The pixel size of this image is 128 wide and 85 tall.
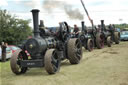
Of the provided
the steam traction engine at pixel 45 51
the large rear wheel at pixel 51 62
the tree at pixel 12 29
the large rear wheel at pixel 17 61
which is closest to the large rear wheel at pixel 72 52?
the steam traction engine at pixel 45 51

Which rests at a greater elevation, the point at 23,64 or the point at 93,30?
the point at 93,30

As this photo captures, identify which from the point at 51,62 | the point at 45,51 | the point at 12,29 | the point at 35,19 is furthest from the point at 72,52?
the point at 12,29

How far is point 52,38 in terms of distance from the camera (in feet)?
23.7

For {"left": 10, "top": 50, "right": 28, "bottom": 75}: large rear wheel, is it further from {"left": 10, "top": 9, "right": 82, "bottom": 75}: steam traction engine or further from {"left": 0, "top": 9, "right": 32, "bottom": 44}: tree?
{"left": 0, "top": 9, "right": 32, "bottom": 44}: tree

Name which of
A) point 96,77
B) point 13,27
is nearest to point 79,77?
point 96,77

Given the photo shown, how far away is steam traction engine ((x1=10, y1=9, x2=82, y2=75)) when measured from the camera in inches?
236

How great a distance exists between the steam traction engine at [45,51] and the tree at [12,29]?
18.8 meters

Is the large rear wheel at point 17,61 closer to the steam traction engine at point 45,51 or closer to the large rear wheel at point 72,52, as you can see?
the steam traction engine at point 45,51

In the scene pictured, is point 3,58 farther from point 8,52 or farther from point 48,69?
point 48,69

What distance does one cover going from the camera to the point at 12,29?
26.1 meters

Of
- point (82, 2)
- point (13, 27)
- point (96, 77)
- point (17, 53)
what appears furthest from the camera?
point (13, 27)

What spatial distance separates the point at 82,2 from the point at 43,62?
38.4 feet

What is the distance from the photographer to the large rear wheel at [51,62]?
5754mm

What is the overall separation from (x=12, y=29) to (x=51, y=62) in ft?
69.5
